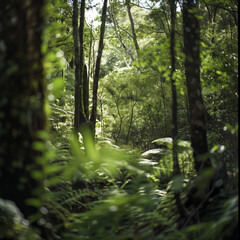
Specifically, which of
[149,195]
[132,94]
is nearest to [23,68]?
[149,195]

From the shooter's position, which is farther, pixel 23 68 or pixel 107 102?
pixel 107 102

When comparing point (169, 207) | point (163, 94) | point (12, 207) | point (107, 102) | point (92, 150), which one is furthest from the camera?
point (107, 102)

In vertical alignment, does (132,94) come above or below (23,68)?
above

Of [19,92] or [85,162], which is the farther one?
[85,162]

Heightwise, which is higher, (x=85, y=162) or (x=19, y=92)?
(x=19, y=92)

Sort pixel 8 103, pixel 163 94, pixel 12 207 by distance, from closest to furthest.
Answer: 1. pixel 8 103
2. pixel 12 207
3. pixel 163 94

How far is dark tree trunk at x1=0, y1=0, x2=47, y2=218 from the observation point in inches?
33.2

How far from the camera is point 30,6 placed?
89cm

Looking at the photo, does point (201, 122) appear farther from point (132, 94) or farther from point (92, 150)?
point (132, 94)

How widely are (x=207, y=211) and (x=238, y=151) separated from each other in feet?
2.24

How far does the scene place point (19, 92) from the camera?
861mm

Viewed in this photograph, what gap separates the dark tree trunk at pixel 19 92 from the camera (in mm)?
844

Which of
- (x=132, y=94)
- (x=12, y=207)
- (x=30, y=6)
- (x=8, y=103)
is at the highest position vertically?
(x=132, y=94)

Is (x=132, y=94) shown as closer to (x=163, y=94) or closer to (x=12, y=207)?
(x=163, y=94)
